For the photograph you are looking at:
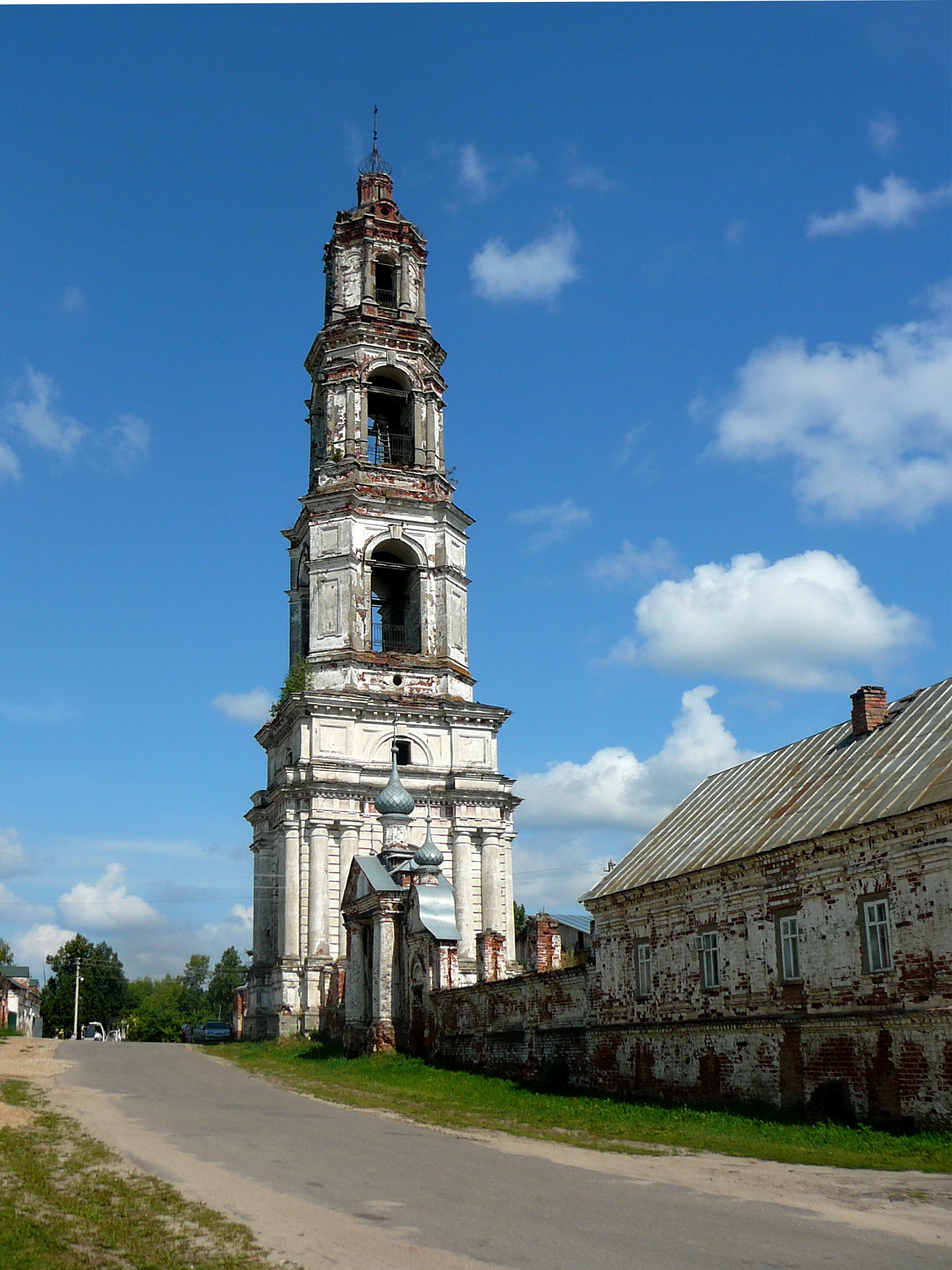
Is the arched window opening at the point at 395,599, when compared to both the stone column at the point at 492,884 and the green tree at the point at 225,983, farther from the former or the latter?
the green tree at the point at 225,983

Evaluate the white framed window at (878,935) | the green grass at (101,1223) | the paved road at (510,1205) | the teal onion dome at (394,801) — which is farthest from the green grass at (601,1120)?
the teal onion dome at (394,801)

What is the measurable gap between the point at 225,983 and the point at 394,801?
333ft

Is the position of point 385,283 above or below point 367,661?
above

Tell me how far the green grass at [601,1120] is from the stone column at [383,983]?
0.62m

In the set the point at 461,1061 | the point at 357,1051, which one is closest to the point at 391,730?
the point at 357,1051

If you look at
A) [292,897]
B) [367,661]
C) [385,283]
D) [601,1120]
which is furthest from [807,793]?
[385,283]

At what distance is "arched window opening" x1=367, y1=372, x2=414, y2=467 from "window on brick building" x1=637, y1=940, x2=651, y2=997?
85.9ft

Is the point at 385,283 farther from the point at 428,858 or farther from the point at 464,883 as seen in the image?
the point at 428,858

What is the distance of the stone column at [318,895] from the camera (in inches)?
1437

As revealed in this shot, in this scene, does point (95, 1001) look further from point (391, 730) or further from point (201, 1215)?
point (201, 1215)

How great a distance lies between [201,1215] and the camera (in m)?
9.66

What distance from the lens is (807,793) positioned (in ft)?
62.6

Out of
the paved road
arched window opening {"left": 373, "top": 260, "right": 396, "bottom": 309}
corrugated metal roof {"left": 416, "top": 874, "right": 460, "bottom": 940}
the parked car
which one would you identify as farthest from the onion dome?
arched window opening {"left": 373, "top": 260, "right": 396, "bottom": 309}

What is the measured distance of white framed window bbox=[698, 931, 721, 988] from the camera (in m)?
18.9
